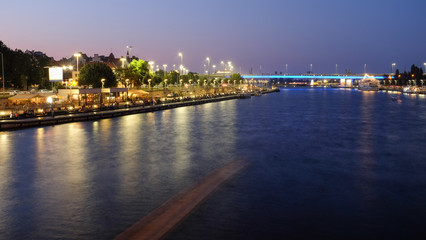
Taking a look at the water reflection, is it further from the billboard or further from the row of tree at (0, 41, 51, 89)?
the row of tree at (0, 41, 51, 89)

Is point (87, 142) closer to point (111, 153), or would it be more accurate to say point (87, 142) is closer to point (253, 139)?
point (111, 153)

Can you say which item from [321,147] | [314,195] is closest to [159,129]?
[321,147]

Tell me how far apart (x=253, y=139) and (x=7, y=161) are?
65.7 ft

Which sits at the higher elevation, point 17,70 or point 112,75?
point 17,70

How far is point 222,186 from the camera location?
59.3 ft

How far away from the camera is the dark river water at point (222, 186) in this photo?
13078 mm

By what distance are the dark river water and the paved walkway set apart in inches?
15.2

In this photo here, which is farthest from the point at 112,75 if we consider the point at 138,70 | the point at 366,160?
the point at 366,160

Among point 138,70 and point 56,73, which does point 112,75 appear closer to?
point 138,70

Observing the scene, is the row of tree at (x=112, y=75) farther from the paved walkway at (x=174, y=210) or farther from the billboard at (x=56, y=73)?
the paved walkway at (x=174, y=210)

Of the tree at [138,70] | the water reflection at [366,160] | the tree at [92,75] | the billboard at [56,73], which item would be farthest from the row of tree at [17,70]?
the water reflection at [366,160]

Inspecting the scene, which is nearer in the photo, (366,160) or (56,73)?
(366,160)

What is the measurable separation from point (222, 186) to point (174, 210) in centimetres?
397

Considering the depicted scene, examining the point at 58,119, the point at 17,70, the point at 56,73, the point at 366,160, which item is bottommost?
the point at 366,160
